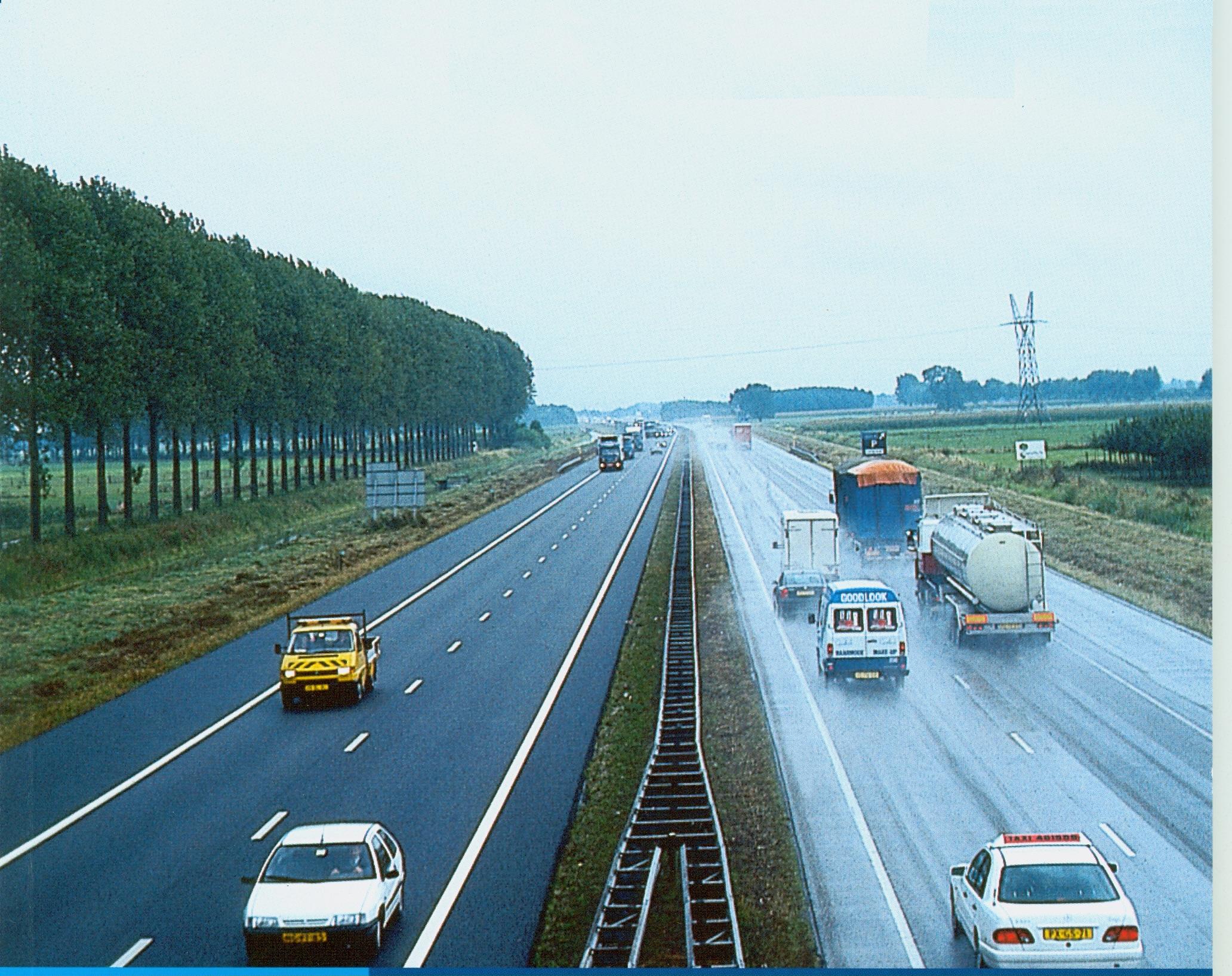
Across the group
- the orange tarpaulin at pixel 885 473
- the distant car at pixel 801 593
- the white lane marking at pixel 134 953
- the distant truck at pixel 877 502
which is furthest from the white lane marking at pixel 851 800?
the white lane marking at pixel 134 953

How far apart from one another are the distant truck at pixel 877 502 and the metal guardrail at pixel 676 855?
4451 mm

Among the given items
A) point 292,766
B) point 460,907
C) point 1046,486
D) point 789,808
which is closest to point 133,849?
point 292,766

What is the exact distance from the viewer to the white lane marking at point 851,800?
1315 centimetres

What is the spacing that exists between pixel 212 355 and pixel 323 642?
7.46 meters

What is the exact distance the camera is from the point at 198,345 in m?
22.8

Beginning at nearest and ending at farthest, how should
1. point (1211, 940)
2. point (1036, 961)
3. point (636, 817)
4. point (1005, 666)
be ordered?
point (1036, 961) < point (1211, 940) < point (636, 817) < point (1005, 666)

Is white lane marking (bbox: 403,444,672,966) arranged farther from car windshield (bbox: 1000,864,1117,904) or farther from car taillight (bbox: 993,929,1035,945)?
car windshield (bbox: 1000,864,1117,904)

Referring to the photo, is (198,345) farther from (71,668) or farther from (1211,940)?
(1211,940)

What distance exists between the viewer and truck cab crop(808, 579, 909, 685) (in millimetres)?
18641

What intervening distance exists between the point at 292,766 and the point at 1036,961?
8.24 m

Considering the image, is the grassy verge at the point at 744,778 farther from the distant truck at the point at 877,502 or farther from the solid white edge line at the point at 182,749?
the solid white edge line at the point at 182,749

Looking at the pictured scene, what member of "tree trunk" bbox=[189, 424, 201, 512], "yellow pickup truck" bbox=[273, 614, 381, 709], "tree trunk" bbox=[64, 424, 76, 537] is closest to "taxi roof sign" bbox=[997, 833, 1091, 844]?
"yellow pickup truck" bbox=[273, 614, 381, 709]

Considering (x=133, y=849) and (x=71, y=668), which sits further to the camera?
(x=71, y=668)

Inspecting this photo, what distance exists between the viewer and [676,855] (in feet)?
47.0
